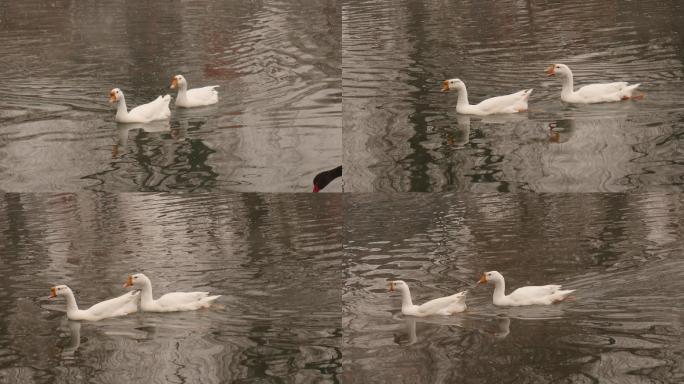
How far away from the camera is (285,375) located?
8.41 metres

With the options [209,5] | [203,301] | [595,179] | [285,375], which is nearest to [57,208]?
[203,301]

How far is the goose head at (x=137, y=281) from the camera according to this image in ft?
29.7

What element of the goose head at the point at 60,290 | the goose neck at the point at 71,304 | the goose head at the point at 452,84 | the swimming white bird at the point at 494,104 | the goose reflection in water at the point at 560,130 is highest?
the goose head at the point at 452,84

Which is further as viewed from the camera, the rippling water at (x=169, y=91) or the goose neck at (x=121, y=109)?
the goose neck at (x=121, y=109)

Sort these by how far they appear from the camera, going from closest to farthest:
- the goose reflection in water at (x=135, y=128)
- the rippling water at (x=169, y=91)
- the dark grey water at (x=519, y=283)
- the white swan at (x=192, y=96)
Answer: the dark grey water at (x=519, y=283)
the rippling water at (x=169, y=91)
the goose reflection in water at (x=135, y=128)
the white swan at (x=192, y=96)

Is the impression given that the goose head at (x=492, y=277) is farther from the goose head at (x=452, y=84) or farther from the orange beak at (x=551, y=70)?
the orange beak at (x=551, y=70)

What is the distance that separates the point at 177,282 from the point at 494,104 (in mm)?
3169

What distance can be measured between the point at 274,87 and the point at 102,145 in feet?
5.22

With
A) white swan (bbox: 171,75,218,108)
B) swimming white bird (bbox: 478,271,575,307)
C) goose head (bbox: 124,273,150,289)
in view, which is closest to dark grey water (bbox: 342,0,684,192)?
white swan (bbox: 171,75,218,108)

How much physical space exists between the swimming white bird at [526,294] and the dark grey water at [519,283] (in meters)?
0.05

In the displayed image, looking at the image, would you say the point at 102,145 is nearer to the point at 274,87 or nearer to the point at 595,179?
the point at 274,87

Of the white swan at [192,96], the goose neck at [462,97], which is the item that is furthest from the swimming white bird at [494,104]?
the white swan at [192,96]

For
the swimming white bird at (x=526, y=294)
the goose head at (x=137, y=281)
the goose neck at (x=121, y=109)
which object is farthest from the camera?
the goose neck at (x=121, y=109)

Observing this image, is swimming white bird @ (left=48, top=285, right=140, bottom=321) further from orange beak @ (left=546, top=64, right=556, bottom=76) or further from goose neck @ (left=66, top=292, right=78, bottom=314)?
orange beak @ (left=546, top=64, right=556, bottom=76)
